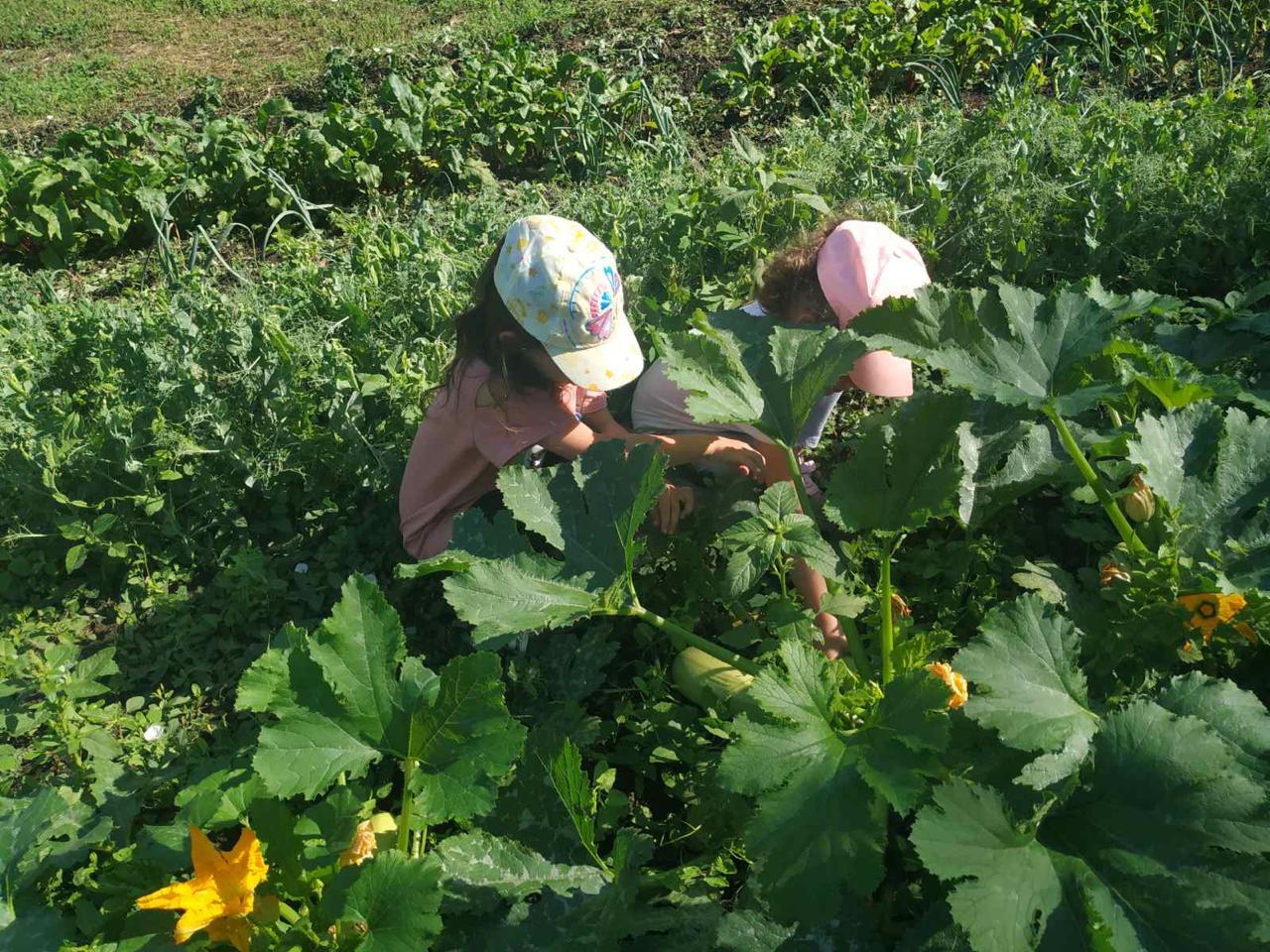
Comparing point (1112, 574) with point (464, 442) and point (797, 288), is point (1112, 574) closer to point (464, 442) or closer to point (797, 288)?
point (797, 288)

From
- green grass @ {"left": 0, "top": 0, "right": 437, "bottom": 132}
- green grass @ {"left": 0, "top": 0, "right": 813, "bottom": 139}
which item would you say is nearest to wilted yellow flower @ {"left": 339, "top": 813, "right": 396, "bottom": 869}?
green grass @ {"left": 0, "top": 0, "right": 813, "bottom": 139}

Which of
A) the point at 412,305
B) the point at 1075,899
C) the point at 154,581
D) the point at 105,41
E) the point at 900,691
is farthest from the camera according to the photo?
the point at 105,41

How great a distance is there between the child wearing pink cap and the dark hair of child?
385 millimetres

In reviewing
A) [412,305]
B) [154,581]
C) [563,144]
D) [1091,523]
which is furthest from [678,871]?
[563,144]

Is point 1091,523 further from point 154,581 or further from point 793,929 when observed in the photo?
point 154,581

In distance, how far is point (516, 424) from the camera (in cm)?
292

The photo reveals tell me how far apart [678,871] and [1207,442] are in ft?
4.53

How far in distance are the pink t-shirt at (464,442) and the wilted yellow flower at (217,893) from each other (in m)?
1.23

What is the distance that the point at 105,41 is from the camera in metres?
8.57

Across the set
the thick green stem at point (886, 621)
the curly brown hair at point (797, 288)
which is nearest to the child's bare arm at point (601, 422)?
the curly brown hair at point (797, 288)

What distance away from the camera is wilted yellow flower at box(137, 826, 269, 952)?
1722mm

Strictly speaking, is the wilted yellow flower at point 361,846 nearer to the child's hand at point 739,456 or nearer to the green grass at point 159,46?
the child's hand at point 739,456

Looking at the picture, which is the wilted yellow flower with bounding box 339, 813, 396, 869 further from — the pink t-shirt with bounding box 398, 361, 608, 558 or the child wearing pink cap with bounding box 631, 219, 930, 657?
the child wearing pink cap with bounding box 631, 219, 930, 657

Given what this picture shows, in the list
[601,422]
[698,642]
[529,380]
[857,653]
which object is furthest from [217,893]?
[601,422]
